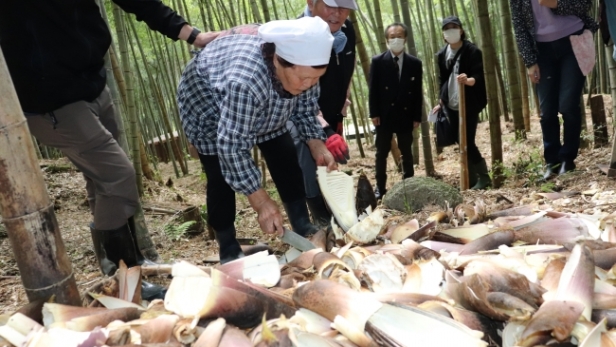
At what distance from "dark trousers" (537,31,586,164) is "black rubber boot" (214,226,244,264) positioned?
283 cm

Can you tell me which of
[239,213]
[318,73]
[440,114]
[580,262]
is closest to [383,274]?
[580,262]

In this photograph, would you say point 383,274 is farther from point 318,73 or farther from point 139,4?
point 139,4

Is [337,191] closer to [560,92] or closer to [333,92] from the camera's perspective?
[333,92]

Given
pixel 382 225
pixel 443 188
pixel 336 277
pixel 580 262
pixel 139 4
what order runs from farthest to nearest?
pixel 443 188
pixel 139 4
pixel 382 225
pixel 336 277
pixel 580 262

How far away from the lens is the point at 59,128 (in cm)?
237

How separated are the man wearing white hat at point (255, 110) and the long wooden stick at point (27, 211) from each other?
0.83 metres

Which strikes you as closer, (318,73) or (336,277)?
(336,277)

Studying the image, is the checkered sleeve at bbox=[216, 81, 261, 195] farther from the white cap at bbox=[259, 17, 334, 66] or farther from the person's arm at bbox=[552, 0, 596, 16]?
the person's arm at bbox=[552, 0, 596, 16]

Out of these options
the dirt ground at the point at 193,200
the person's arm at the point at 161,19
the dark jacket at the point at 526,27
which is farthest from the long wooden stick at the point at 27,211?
the dark jacket at the point at 526,27

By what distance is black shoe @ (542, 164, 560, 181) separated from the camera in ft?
14.2

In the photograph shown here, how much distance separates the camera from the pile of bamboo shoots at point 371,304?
4.72ft

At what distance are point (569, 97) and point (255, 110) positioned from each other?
286 centimetres

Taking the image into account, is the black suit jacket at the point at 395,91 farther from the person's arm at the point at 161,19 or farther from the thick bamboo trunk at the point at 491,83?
the person's arm at the point at 161,19

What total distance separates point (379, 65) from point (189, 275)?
4.14 m
